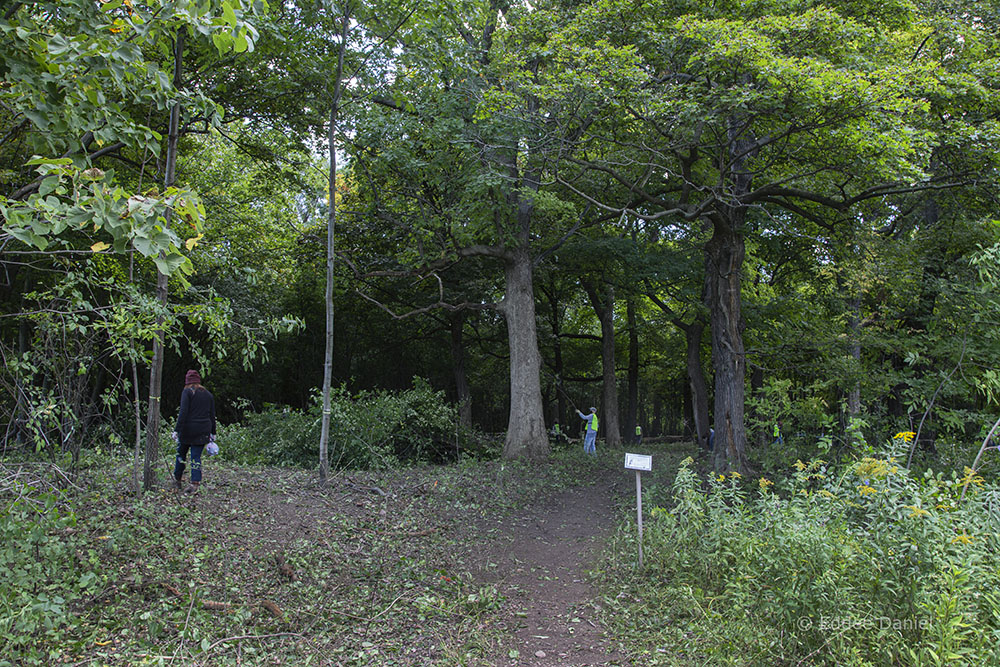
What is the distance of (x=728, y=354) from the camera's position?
1063 cm

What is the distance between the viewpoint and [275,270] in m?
19.9

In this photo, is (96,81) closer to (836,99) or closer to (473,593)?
(473,593)

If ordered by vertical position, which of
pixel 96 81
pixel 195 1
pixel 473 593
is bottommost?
pixel 473 593

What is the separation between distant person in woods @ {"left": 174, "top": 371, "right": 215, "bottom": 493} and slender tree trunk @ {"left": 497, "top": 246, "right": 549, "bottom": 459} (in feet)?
23.1

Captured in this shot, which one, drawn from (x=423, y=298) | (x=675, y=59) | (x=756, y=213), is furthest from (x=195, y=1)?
(x=423, y=298)

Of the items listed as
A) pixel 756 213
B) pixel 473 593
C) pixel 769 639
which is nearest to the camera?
pixel 769 639

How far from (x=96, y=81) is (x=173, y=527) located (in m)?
4.15

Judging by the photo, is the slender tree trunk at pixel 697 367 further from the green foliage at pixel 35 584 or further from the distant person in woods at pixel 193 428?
the green foliage at pixel 35 584

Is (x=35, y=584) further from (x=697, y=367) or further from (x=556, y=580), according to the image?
(x=697, y=367)

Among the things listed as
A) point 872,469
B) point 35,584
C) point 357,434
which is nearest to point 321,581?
point 35,584

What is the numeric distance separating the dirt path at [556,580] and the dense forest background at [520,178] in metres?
2.75

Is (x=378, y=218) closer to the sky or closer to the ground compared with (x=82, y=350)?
closer to the sky

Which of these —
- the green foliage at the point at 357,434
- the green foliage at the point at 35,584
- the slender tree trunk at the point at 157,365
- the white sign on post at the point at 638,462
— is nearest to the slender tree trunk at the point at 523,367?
the green foliage at the point at 357,434

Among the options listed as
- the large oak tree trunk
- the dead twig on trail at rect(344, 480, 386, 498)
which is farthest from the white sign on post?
the large oak tree trunk
